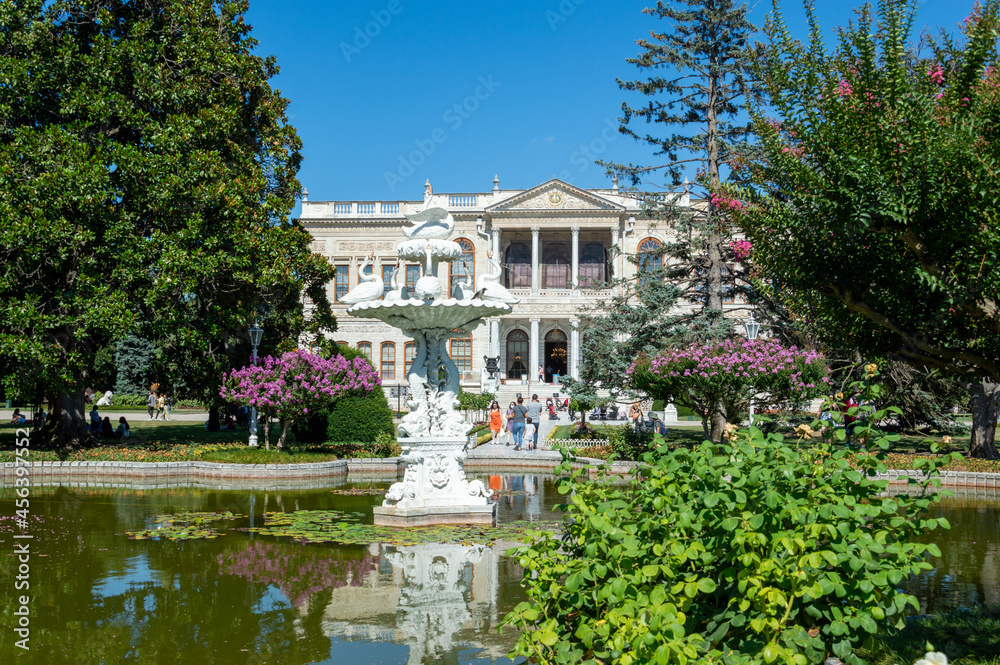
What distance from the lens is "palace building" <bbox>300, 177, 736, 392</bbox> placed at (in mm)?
39656

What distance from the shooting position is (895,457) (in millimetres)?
12391

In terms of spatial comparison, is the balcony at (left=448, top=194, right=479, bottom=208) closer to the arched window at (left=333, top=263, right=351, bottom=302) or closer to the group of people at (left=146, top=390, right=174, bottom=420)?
the arched window at (left=333, top=263, right=351, bottom=302)

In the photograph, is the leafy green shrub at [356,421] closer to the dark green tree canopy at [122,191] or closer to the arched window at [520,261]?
the dark green tree canopy at [122,191]

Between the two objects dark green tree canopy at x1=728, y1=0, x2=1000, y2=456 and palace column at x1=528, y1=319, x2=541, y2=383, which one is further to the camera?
palace column at x1=528, y1=319, x2=541, y2=383

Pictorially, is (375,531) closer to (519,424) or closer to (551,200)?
(519,424)

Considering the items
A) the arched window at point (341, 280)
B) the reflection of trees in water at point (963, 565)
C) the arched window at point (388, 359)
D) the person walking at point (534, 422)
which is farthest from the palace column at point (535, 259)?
the reflection of trees in water at point (963, 565)

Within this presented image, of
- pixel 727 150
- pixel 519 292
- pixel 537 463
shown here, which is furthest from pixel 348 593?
pixel 519 292

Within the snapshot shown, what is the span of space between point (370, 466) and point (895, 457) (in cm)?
847

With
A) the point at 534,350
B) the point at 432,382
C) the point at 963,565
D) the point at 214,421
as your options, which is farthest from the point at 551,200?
the point at 963,565

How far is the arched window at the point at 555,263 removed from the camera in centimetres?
4297

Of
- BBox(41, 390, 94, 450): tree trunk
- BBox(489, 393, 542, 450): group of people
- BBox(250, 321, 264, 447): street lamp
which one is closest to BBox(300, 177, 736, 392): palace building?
BBox(489, 393, 542, 450): group of people

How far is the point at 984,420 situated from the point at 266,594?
12.5 metres

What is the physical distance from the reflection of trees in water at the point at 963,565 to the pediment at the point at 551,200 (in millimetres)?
31915

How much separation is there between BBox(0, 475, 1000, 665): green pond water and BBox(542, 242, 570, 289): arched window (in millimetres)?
34887
